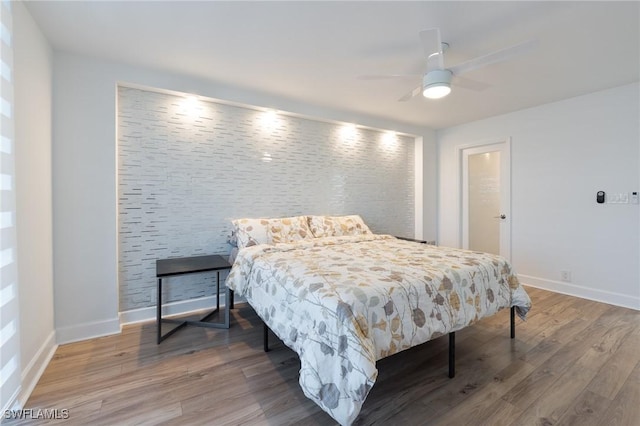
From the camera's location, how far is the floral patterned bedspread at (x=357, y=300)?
136cm

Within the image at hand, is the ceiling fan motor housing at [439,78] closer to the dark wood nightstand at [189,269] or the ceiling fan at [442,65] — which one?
the ceiling fan at [442,65]

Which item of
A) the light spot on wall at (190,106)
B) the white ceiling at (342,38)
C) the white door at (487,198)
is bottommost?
the white door at (487,198)

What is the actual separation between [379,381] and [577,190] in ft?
11.2

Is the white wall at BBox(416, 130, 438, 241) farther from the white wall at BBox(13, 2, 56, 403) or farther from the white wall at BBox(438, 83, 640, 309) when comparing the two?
the white wall at BBox(13, 2, 56, 403)

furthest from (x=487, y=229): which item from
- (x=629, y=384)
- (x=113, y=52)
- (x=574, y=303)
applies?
(x=113, y=52)

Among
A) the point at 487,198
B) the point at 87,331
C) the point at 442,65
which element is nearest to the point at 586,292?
the point at 487,198

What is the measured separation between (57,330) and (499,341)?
139 inches

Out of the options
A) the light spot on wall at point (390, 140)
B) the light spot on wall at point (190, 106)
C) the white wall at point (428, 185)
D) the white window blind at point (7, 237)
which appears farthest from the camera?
the white wall at point (428, 185)

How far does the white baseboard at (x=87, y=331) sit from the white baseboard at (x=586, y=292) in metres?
4.75

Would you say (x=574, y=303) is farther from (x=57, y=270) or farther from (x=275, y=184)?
(x=57, y=270)

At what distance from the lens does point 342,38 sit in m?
2.15

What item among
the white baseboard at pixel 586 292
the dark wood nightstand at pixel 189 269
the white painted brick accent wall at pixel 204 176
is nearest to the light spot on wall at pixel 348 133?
the white painted brick accent wall at pixel 204 176

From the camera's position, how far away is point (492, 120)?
164 inches

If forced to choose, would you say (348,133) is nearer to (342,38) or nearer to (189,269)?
(342,38)
